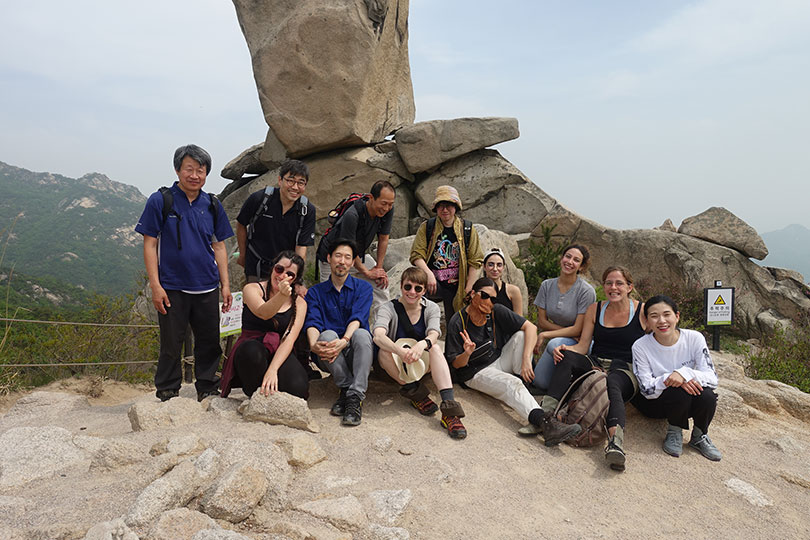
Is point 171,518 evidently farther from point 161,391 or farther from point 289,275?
point 161,391

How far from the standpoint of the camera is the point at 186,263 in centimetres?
400

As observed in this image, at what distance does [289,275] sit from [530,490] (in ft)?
7.75

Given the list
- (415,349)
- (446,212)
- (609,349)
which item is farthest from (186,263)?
(609,349)

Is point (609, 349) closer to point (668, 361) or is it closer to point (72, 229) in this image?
point (668, 361)

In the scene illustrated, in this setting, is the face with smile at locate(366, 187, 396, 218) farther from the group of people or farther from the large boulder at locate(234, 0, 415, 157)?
the large boulder at locate(234, 0, 415, 157)

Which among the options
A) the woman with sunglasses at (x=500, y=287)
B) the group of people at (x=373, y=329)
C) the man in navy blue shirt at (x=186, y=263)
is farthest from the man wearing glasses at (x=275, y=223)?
the woman with sunglasses at (x=500, y=287)

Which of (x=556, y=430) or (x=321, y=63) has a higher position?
(x=321, y=63)

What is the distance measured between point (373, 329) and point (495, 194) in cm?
916

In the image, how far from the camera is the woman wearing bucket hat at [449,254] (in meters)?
5.07

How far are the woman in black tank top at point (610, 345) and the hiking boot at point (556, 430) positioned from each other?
30 cm

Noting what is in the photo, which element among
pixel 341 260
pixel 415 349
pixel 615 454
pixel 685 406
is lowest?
pixel 615 454

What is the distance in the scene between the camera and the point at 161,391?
13.8ft

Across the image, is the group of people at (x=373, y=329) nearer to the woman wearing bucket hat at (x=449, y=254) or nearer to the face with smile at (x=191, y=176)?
the face with smile at (x=191, y=176)

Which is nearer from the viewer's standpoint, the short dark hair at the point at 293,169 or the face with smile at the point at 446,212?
the short dark hair at the point at 293,169
